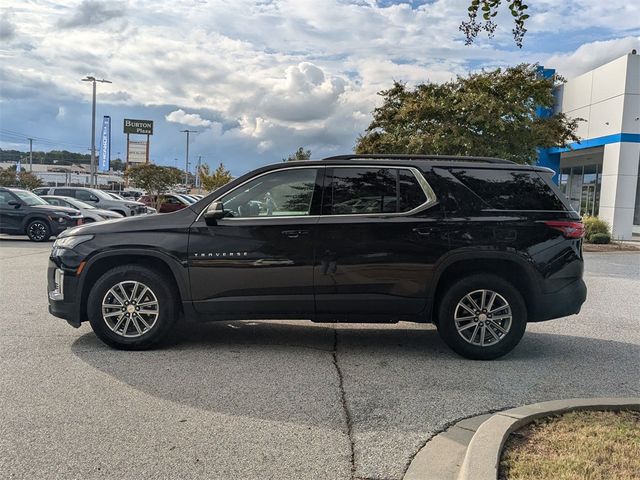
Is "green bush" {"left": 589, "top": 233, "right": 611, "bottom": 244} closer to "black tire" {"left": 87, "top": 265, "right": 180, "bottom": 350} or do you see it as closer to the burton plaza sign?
"black tire" {"left": 87, "top": 265, "right": 180, "bottom": 350}

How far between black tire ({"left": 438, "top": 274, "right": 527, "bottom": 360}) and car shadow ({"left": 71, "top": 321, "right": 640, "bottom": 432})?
0.44 feet

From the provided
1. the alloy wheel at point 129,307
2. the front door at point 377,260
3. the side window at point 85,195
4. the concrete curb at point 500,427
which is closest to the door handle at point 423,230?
the front door at point 377,260

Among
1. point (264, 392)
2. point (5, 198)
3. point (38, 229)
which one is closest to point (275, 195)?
point (264, 392)

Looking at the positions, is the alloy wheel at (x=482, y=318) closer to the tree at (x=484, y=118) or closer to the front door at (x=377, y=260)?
→ the front door at (x=377, y=260)

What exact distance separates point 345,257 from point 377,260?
1.01 feet

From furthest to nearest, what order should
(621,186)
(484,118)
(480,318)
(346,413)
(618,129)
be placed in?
(621,186) < (618,129) < (484,118) < (480,318) < (346,413)

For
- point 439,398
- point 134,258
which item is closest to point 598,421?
point 439,398

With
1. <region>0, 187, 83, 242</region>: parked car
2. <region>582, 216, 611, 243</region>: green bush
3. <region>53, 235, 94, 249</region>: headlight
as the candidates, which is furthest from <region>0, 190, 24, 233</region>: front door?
<region>582, 216, 611, 243</region>: green bush

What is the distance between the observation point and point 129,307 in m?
5.44

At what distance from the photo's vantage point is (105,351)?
5.51m

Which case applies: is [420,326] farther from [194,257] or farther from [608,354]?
[194,257]

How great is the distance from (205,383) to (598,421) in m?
2.99

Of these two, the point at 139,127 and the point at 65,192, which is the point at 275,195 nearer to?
the point at 65,192

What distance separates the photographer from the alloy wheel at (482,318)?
5410 millimetres
